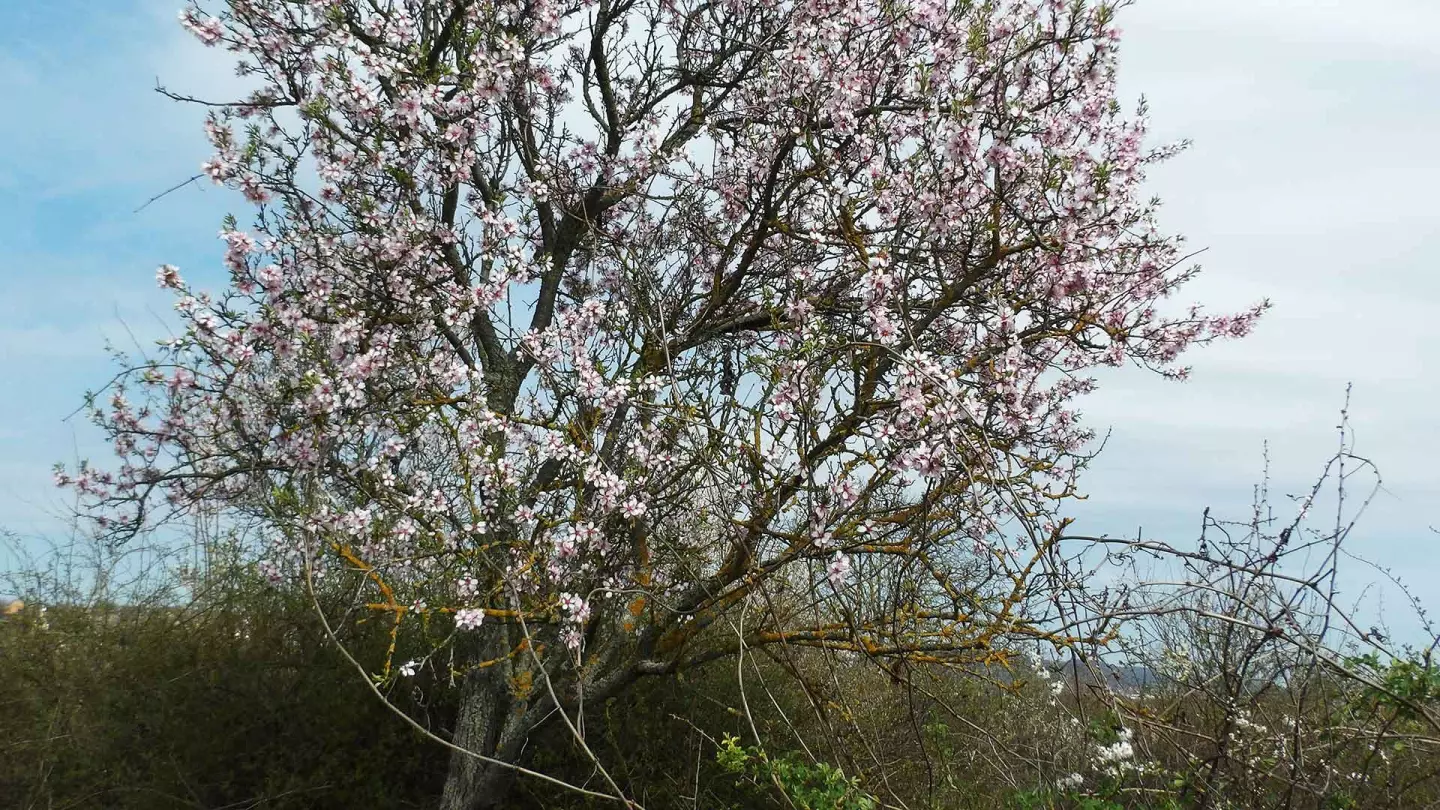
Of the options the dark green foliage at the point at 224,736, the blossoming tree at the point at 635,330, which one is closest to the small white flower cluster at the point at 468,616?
the blossoming tree at the point at 635,330

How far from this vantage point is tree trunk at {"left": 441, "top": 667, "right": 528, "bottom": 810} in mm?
5379

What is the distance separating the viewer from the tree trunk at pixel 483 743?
538 cm

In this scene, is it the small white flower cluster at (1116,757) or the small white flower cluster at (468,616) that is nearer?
the small white flower cluster at (1116,757)

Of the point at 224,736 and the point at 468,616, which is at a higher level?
the point at 468,616

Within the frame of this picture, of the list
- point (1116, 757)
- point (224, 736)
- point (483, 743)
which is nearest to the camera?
point (1116, 757)

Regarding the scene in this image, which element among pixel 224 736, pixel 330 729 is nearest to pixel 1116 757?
pixel 330 729

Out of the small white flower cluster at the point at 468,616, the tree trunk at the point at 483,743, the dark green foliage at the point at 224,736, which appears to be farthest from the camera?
the dark green foliage at the point at 224,736

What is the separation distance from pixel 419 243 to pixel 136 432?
211 centimetres

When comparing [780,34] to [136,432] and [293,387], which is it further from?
[136,432]

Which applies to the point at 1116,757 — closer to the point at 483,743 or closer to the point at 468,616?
the point at 468,616

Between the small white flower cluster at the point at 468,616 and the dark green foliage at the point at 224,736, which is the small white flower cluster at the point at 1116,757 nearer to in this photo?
the small white flower cluster at the point at 468,616

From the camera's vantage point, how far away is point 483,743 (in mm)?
5551

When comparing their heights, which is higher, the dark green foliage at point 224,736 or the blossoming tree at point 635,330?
the blossoming tree at point 635,330

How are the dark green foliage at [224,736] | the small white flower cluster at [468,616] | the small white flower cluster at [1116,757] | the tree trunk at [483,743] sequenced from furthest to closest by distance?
the dark green foliage at [224,736] < the tree trunk at [483,743] < the small white flower cluster at [468,616] < the small white flower cluster at [1116,757]
